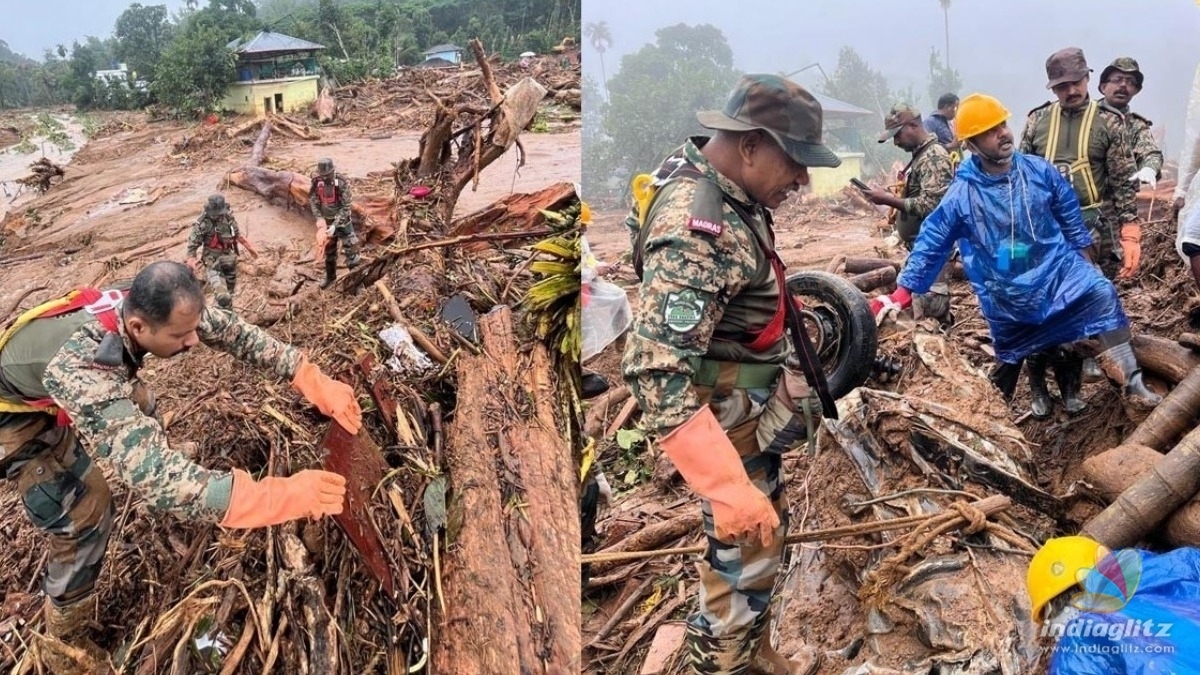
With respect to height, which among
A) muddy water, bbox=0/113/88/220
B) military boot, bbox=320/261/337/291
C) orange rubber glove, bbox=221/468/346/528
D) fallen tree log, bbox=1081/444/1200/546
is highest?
fallen tree log, bbox=1081/444/1200/546

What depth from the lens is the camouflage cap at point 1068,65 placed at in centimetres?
418

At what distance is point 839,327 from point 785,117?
137cm

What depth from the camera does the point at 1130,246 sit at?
4.27 metres

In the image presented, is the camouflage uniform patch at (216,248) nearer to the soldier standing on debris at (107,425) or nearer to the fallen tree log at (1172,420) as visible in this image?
the soldier standing on debris at (107,425)

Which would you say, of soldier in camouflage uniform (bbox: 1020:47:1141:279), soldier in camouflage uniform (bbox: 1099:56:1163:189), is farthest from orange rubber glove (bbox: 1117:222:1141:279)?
soldier in camouflage uniform (bbox: 1099:56:1163:189)

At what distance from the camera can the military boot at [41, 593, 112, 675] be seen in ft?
9.75

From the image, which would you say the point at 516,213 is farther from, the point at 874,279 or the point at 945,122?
the point at 945,122

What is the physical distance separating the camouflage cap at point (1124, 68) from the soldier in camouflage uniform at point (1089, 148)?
435 mm

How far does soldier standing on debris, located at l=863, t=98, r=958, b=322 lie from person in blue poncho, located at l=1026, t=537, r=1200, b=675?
331cm

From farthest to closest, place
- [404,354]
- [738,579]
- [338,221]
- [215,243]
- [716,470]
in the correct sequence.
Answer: [338,221]
[215,243]
[404,354]
[738,579]
[716,470]

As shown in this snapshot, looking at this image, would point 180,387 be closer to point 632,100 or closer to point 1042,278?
point 1042,278

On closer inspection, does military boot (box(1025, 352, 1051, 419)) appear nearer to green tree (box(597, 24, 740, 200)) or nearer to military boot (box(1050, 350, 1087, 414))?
military boot (box(1050, 350, 1087, 414))

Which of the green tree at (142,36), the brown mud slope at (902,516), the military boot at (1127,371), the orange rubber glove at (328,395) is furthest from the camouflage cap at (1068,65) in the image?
the green tree at (142,36)

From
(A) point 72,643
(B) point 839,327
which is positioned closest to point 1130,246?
(B) point 839,327
